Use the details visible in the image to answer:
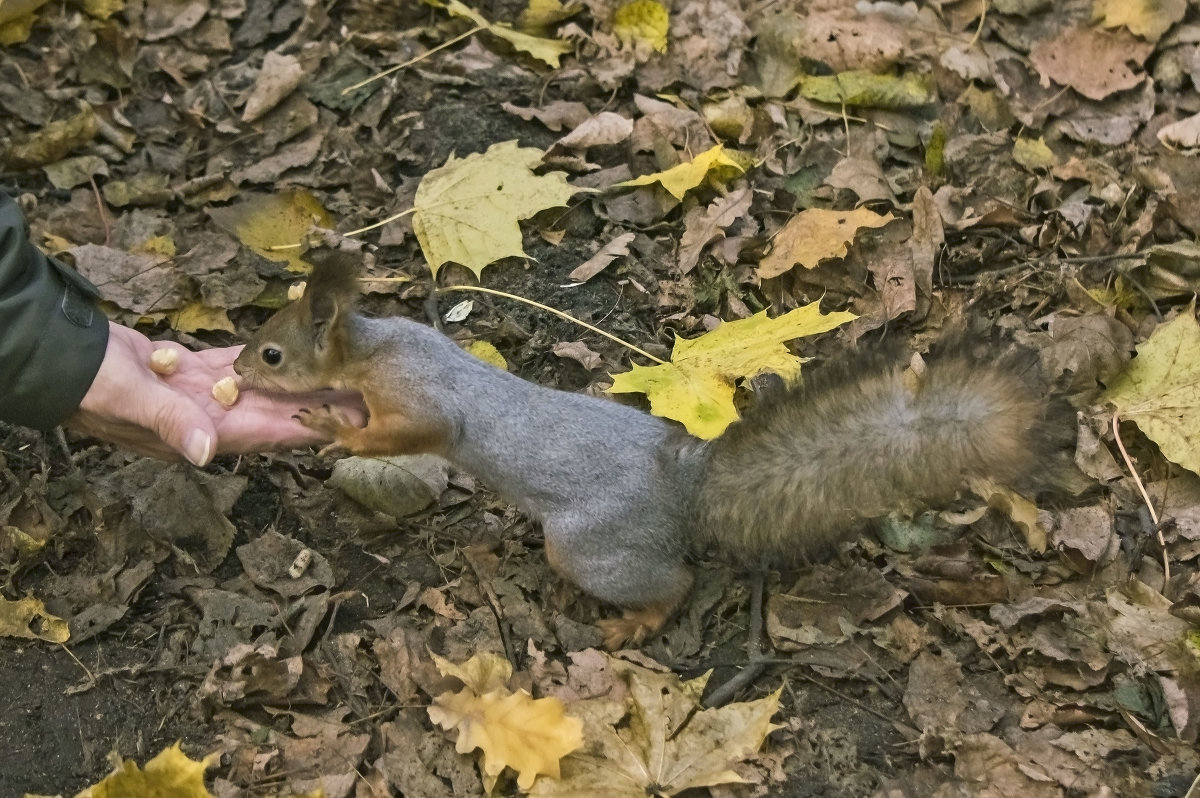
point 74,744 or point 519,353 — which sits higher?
point 519,353

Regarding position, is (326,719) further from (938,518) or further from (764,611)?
(938,518)

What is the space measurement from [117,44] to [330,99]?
38.3 inches

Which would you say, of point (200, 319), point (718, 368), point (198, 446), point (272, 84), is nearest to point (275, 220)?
point (200, 319)

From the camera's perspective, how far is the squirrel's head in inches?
103

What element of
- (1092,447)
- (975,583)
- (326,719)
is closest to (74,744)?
(326,719)

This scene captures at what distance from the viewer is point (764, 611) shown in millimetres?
2709

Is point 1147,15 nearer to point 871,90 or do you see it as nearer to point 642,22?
point 871,90

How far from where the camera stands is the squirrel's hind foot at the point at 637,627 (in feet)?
8.79

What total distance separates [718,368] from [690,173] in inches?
42.2

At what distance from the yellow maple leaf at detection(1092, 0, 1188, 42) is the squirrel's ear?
3.23m

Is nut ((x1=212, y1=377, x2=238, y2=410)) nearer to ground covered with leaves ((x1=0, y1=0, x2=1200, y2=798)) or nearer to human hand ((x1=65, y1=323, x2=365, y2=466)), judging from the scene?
human hand ((x1=65, y1=323, x2=365, y2=466))

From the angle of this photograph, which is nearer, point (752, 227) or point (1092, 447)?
point (1092, 447)

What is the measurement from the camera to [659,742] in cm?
234

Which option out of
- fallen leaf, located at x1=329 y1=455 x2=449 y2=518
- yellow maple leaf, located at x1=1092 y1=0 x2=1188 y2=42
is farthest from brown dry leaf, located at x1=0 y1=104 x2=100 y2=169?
yellow maple leaf, located at x1=1092 y1=0 x2=1188 y2=42
